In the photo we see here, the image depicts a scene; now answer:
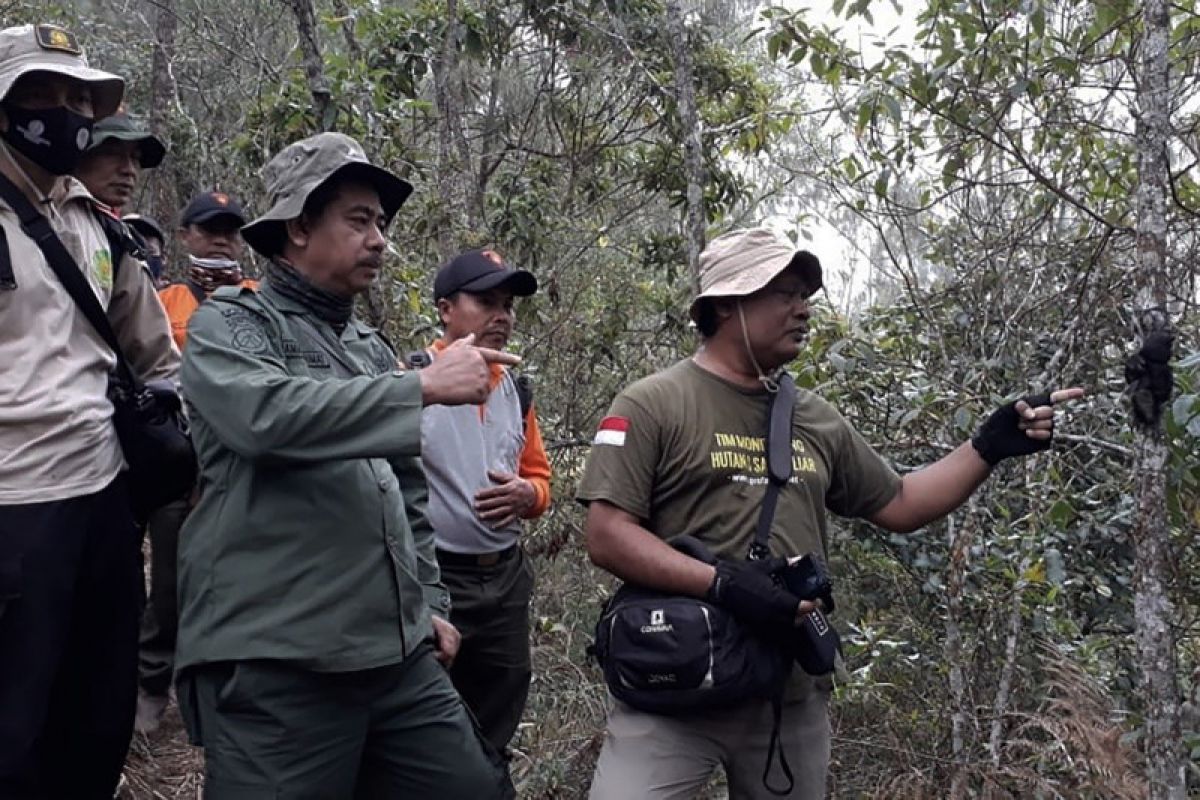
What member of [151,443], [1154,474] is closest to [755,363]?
[1154,474]

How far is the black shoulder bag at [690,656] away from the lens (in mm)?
2922

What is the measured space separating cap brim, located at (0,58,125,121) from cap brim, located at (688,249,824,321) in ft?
5.15

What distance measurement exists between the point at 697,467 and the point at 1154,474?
1.12m

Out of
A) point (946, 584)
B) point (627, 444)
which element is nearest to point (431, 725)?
point (627, 444)

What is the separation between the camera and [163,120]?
32.0 feet

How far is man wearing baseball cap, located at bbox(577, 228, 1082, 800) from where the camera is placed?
3.00 metres

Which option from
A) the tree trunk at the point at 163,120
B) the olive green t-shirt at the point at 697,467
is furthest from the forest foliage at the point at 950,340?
the tree trunk at the point at 163,120

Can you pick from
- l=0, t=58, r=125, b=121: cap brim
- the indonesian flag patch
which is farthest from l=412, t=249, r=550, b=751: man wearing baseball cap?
l=0, t=58, r=125, b=121: cap brim

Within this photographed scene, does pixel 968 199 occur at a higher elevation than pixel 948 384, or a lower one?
higher

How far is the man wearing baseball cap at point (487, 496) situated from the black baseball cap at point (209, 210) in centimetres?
104

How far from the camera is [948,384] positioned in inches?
189

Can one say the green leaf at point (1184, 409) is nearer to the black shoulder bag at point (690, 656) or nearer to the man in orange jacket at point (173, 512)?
the black shoulder bag at point (690, 656)

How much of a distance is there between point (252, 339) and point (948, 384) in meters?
3.07

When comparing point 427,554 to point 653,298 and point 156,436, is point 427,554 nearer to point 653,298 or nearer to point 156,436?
point 156,436
